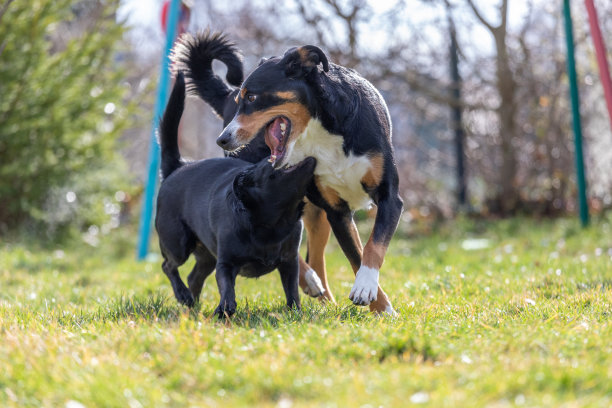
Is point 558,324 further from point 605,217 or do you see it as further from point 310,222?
point 605,217

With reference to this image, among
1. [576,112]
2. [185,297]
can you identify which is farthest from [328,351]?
[576,112]

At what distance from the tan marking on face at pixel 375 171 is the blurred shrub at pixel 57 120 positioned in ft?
20.4

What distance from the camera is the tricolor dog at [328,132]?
12.2 feet

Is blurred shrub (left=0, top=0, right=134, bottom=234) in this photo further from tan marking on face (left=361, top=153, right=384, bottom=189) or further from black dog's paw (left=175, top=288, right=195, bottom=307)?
tan marking on face (left=361, top=153, right=384, bottom=189)

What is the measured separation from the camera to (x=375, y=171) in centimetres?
382

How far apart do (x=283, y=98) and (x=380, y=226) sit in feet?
2.82

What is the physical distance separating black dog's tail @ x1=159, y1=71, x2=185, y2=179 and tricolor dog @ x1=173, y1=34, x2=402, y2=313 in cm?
90

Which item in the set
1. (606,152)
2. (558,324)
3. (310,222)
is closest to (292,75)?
(310,222)

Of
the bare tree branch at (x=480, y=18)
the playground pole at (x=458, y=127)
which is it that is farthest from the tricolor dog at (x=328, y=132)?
the playground pole at (x=458, y=127)

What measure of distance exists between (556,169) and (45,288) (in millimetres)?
7248

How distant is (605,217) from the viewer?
9156 millimetres

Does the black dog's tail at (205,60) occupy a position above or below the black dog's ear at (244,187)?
above

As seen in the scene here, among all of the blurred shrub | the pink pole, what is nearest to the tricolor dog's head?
the pink pole

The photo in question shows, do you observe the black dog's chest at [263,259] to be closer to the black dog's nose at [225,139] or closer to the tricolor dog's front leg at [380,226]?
the tricolor dog's front leg at [380,226]
